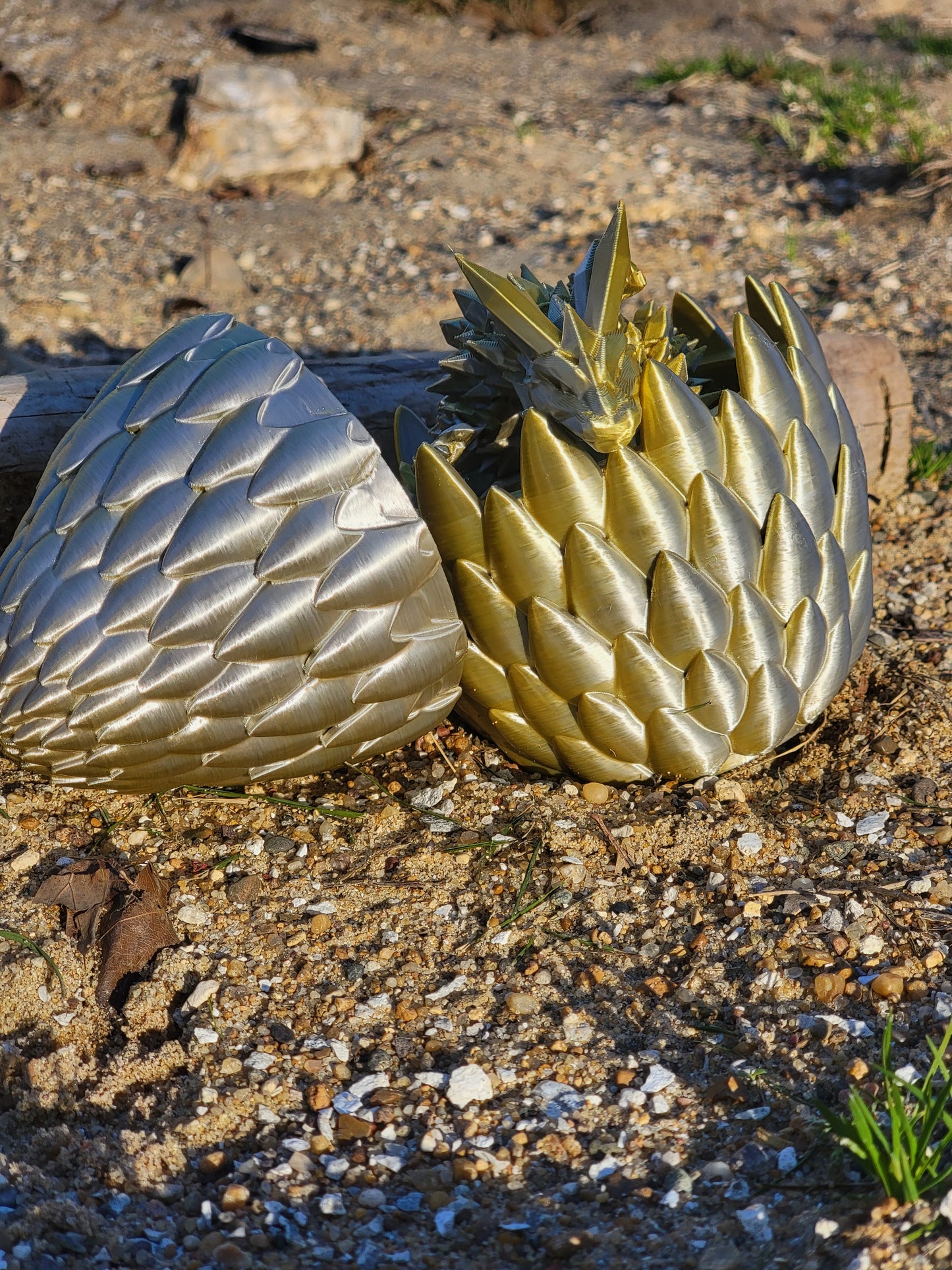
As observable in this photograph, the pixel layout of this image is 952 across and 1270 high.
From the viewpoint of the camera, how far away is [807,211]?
4676 millimetres

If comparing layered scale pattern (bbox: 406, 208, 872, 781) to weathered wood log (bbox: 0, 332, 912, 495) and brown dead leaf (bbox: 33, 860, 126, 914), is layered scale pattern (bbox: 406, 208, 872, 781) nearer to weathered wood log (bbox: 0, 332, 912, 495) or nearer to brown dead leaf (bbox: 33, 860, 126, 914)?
weathered wood log (bbox: 0, 332, 912, 495)

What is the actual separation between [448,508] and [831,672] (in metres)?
0.80

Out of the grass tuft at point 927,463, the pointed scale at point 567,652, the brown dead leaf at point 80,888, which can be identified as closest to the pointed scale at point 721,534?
the pointed scale at point 567,652

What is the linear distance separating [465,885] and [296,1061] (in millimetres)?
446

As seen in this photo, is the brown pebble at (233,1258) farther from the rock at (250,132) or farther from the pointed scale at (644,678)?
the rock at (250,132)

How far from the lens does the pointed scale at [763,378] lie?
206cm

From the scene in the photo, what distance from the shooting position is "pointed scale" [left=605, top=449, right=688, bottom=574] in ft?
6.37

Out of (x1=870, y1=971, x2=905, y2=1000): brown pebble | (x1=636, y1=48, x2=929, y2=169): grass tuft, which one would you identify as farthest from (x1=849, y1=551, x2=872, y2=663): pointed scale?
(x1=636, y1=48, x2=929, y2=169): grass tuft

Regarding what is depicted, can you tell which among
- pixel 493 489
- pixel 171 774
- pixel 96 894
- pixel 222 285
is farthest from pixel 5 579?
pixel 222 285

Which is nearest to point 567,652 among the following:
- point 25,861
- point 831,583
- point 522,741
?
point 522,741

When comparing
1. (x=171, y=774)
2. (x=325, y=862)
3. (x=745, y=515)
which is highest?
(x=745, y=515)

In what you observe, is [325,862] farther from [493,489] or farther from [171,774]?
[493,489]

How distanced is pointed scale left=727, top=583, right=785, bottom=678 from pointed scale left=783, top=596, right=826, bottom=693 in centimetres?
3

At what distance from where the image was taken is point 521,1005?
5.96ft
